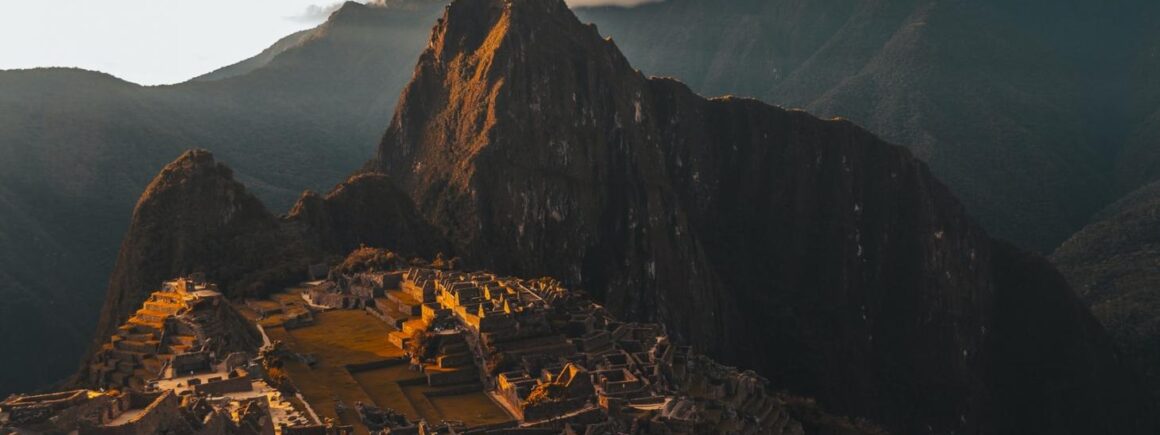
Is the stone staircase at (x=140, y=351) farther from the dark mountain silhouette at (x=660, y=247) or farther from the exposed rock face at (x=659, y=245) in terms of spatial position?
the exposed rock face at (x=659, y=245)

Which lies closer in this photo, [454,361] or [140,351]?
[454,361]

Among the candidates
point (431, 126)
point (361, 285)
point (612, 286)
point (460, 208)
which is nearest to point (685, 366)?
point (361, 285)

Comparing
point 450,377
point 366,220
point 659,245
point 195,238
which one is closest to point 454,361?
point 450,377

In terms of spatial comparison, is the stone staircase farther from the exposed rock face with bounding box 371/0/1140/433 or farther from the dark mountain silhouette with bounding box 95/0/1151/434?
the exposed rock face with bounding box 371/0/1140/433

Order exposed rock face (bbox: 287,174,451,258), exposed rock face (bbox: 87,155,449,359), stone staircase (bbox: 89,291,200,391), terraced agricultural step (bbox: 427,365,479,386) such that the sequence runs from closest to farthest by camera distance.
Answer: stone staircase (bbox: 89,291,200,391)
terraced agricultural step (bbox: 427,365,479,386)
exposed rock face (bbox: 87,155,449,359)
exposed rock face (bbox: 287,174,451,258)

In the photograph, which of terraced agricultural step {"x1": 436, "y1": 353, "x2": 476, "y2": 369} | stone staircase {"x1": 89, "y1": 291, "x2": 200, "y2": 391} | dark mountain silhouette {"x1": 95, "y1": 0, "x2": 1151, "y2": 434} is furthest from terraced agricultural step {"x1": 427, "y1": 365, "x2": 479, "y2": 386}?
dark mountain silhouette {"x1": 95, "y1": 0, "x2": 1151, "y2": 434}

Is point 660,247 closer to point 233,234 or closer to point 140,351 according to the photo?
point 233,234
